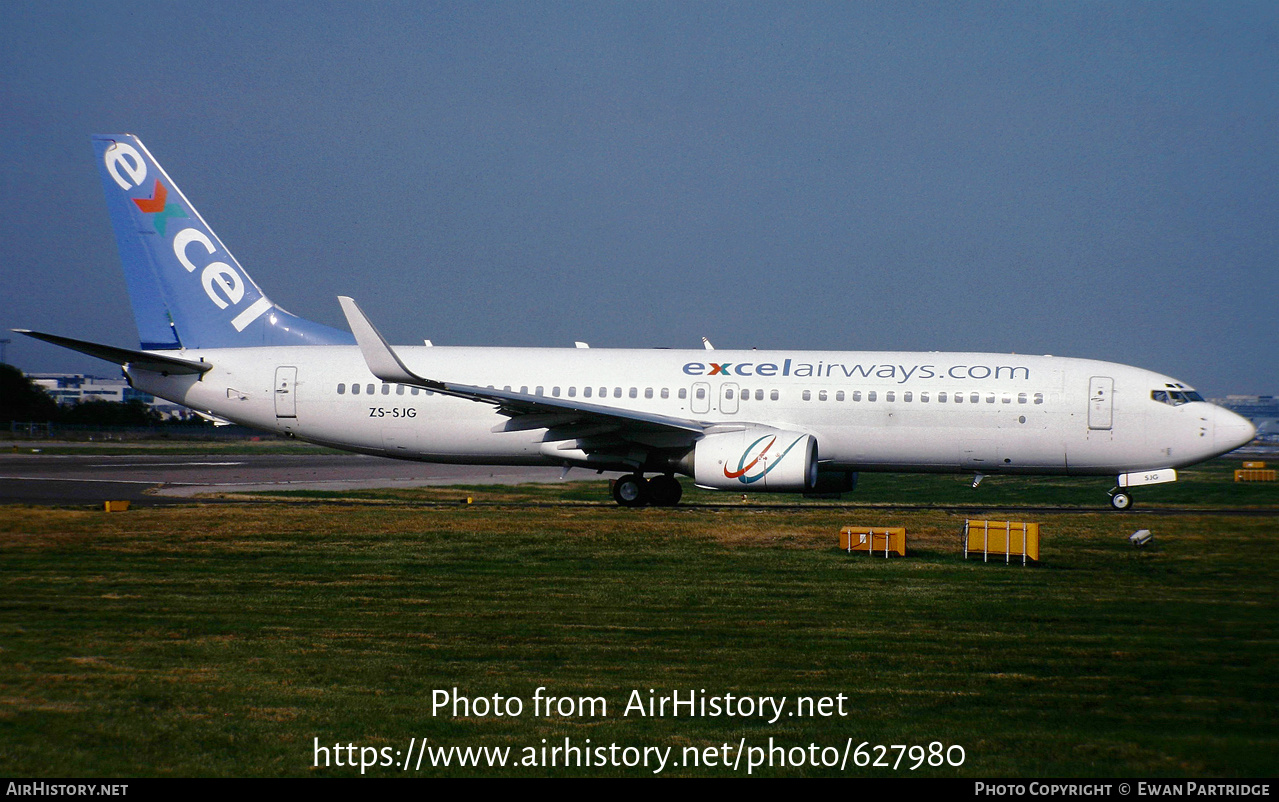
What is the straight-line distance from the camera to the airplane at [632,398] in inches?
886

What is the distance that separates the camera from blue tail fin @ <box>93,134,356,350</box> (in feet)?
82.7

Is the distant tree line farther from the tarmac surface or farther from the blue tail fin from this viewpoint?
the blue tail fin

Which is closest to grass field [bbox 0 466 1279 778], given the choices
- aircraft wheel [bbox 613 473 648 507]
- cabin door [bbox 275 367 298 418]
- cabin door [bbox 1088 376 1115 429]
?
cabin door [bbox 1088 376 1115 429]

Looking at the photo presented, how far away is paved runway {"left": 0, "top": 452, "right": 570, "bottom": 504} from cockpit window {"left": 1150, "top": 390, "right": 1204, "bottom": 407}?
711 inches

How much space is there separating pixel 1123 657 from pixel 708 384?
1530 centimetres

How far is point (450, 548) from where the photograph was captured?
1560 centimetres

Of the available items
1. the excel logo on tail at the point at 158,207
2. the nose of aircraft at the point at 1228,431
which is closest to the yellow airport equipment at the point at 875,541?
the nose of aircraft at the point at 1228,431

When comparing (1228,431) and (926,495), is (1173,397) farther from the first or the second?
(926,495)

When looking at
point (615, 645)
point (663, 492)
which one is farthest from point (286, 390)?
point (615, 645)

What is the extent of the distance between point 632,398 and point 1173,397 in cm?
1155

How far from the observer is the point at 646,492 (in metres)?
23.7

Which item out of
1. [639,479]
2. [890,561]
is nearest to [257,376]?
[639,479]

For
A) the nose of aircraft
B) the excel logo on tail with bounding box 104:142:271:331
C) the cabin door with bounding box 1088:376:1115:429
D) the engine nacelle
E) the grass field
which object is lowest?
the grass field
